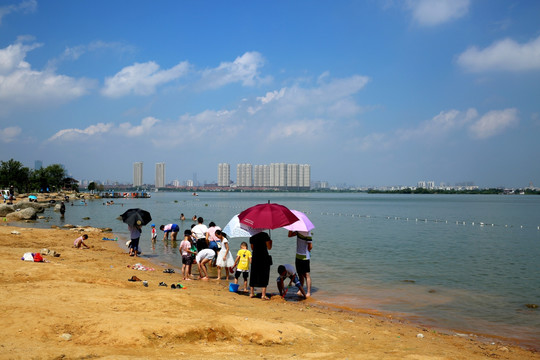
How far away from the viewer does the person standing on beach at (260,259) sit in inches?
443

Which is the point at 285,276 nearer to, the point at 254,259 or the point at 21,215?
the point at 254,259

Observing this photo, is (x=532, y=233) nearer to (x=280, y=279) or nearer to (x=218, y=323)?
(x=280, y=279)

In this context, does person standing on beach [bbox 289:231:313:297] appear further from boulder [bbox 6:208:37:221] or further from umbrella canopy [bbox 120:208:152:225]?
boulder [bbox 6:208:37:221]

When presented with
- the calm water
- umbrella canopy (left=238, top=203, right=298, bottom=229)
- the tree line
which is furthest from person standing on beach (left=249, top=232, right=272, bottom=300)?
the tree line

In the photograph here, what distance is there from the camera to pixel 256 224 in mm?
11469

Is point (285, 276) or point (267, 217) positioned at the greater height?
point (267, 217)

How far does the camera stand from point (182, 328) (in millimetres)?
7176

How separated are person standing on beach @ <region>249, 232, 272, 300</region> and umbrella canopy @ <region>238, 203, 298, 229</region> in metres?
0.30

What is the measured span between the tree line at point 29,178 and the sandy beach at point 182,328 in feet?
287

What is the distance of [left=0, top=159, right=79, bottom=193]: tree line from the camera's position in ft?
277

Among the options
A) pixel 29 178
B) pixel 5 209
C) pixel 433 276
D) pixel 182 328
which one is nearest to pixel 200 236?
pixel 182 328

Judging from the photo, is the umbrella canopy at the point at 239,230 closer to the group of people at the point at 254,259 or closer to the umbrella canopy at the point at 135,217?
the group of people at the point at 254,259

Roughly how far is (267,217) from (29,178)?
105m

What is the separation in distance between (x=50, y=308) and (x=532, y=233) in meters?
39.8
